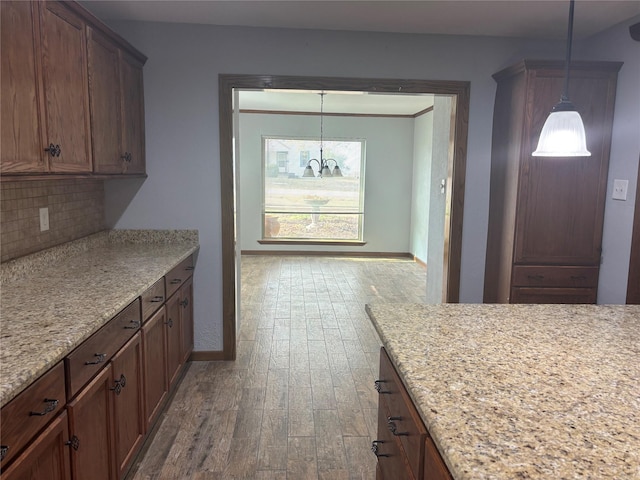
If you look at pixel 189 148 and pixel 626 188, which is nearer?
pixel 626 188

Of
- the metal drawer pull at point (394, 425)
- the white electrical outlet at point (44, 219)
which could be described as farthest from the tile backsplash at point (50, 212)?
the metal drawer pull at point (394, 425)

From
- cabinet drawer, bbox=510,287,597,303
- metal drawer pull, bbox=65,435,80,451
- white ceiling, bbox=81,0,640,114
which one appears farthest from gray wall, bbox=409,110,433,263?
metal drawer pull, bbox=65,435,80,451

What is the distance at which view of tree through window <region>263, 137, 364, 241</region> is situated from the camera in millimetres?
8234

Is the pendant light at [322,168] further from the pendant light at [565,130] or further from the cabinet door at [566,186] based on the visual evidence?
the pendant light at [565,130]

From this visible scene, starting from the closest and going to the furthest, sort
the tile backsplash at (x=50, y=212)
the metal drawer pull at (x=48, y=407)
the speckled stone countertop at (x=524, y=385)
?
1. the speckled stone countertop at (x=524, y=385)
2. the metal drawer pull at (x=48, y=407)
3. the tile backsplash at (x=50, y=212)

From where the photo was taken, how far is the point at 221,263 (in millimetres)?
3449

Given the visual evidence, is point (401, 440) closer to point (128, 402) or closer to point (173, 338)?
point (128, 402)

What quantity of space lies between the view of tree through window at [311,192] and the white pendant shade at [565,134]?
6504mm

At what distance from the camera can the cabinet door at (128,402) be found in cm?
192

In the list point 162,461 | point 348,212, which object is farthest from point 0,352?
point 348,212

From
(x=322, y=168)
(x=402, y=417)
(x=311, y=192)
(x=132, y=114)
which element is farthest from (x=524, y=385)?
(x=311, y=192)

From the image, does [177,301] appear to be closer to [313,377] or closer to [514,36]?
[313,377]

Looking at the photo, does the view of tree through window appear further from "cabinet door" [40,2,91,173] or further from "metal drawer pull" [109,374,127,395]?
"metal drawer pull" [109,374,127,395]

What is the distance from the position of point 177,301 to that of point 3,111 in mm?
1531
